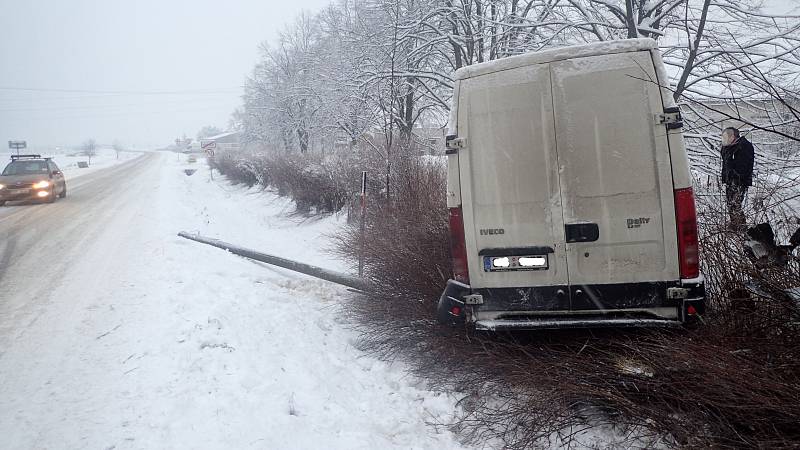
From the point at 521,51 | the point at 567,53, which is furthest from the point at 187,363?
the point at 521,51

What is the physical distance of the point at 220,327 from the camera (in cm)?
493

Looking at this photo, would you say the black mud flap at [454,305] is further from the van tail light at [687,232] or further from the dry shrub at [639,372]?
the van tail light at [687,232]

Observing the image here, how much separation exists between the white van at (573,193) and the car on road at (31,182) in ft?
60.8

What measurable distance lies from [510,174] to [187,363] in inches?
123

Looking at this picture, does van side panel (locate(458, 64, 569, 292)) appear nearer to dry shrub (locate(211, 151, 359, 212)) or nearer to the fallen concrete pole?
the fallen concrete pole

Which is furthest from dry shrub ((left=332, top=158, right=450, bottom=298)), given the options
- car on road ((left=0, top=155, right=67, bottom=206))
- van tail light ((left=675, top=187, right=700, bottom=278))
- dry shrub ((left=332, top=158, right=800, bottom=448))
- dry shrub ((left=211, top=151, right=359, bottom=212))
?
car on road ((left=0, top=155, right=67, bottom=206))

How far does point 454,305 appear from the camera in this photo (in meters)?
3.73

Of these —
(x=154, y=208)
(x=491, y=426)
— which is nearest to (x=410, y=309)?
(x=491, y=426)

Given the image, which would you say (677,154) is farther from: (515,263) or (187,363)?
(187,363)

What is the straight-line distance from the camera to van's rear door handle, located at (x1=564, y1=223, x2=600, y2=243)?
331 cm

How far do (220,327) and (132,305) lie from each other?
1.58m

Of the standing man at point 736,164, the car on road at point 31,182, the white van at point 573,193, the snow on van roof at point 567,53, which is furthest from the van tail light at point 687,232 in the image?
the car on road at point 31,182

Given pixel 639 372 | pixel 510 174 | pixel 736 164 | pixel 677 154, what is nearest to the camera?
pixel 639 372

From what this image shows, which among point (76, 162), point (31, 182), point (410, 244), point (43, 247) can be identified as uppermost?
point (76, 162)
